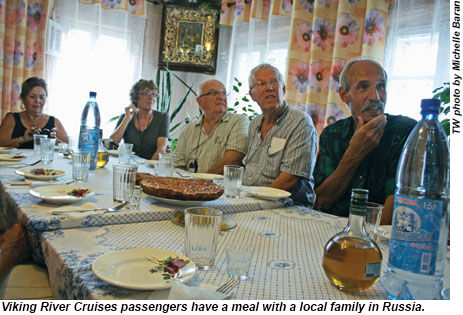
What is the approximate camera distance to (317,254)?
3.06ft

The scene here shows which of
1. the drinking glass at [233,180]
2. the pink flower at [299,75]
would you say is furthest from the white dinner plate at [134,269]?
the pink flower at [299,75]

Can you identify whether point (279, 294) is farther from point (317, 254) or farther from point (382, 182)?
point (382, 182)

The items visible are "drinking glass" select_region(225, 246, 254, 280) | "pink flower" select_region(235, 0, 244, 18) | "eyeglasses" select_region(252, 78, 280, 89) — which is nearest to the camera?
"drinking glass" select_region(225, 246, 254, 280)

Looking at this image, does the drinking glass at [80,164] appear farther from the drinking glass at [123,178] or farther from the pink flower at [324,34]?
the pink flower at [324,34]

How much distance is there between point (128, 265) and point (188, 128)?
6.99ft

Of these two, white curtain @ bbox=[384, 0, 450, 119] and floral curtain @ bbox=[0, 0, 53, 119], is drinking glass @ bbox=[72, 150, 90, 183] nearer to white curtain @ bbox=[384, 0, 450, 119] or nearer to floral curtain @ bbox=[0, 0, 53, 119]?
white curtain @ bbox=[384, 0, 450, 119]

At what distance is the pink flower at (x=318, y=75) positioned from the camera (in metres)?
3.51

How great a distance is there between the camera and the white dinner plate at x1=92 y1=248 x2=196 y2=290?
650 millimetres

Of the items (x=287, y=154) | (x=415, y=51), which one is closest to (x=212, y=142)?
(x=287, y=154)

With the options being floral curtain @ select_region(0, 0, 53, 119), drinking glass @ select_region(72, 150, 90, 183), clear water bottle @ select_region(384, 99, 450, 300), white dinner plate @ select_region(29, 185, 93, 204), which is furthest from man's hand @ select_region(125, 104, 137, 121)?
clear water bottle @ select_region(384, 99, 450, 300)

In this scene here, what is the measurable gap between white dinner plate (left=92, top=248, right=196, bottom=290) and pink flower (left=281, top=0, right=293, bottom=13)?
12.1 feet

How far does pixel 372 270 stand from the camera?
0.69m

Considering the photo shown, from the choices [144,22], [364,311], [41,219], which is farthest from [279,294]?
[144,22]

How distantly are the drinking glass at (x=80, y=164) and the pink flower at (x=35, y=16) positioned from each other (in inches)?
138
